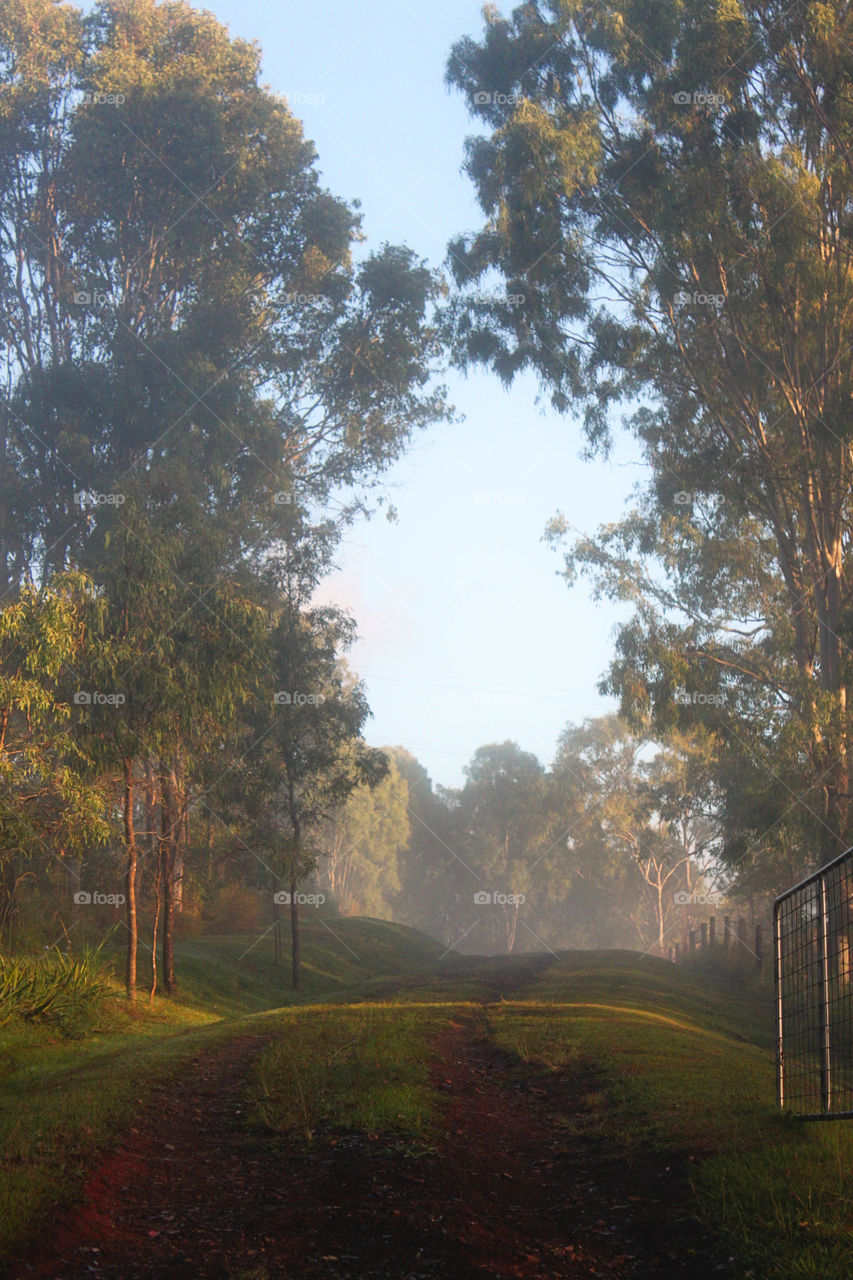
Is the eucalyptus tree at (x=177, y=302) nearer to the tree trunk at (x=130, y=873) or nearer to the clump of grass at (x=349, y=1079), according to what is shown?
the tree trunk at (x=130, y=873)

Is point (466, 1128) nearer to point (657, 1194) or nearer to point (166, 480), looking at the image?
point (657, 1194)

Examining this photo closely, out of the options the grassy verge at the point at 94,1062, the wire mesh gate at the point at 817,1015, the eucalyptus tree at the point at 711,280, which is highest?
the eucalyptus tree at the point at 711,280

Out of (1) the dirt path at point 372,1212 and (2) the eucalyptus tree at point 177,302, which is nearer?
(1) the dirt path at point 372,1212

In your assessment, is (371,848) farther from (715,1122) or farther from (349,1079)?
(715,1122)

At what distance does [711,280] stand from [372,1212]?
928 inches

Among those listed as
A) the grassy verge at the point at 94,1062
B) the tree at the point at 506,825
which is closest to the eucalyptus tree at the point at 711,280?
the grassy verge at the point at 94,1062

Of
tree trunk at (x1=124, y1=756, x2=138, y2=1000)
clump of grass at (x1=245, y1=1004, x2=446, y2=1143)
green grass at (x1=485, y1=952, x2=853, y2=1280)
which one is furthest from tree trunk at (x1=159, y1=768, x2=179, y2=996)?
green grass at (x1=485, y1=952, x2=853, y2=1280)

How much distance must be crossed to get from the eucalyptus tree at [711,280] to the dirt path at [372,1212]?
1693 cm

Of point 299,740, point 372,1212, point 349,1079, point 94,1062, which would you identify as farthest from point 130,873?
point 372,1212

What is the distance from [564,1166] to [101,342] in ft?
115

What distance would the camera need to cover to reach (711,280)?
24.7m

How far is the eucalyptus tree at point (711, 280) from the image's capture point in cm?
2280

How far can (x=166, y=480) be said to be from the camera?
31359 mm

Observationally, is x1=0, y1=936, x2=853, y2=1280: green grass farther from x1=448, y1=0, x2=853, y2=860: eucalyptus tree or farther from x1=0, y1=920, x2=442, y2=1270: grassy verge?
x1=448, y1=0, x2=853, y2=860: eucalyptus tree
